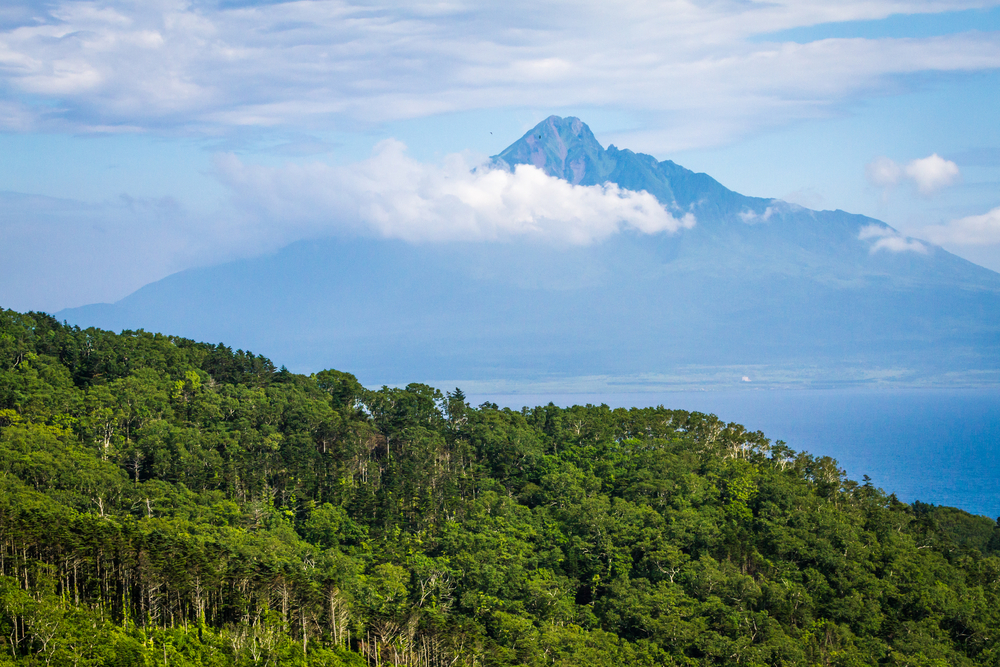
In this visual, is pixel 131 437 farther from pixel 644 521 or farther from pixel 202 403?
pixel 644 521

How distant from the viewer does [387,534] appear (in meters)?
57.6

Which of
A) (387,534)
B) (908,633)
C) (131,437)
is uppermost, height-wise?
(131,437)

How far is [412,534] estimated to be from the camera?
58.9 metres

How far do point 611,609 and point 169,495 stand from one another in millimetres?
26087

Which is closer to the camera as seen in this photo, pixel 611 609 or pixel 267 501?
pixel 611 609

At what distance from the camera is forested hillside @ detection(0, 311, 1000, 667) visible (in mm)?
43719

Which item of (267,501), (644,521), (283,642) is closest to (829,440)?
(644,521)

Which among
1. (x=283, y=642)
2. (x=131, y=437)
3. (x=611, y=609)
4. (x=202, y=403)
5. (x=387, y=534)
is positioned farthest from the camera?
(x=202, y=403)

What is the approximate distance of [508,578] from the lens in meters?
53.5

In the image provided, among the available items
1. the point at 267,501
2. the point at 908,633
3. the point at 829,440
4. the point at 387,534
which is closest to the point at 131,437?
the point at 267,501

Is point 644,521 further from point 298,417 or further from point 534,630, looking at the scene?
point 298,417

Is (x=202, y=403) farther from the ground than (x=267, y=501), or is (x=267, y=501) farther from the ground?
(x=202, y=403)

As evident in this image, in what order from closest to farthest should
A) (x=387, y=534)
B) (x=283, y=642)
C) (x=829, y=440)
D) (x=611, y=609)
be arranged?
1. (x=283, y=642)
2. (x=611, y=609)
3. (x=387, y=534)
4. (x=829, y=440)

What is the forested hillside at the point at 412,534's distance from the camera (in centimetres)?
4372
